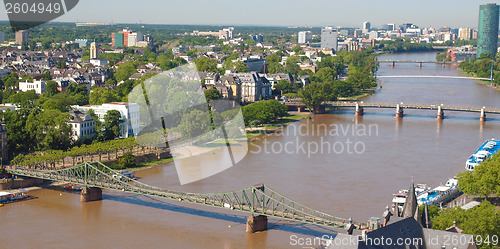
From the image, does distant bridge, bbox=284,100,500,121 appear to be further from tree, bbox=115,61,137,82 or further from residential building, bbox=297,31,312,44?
residential building, bbox=297,31,312,44

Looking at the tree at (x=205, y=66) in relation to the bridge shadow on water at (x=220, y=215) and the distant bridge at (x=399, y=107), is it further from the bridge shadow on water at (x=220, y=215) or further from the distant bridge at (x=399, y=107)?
the bridge shadow on water at (x=220, y=215)

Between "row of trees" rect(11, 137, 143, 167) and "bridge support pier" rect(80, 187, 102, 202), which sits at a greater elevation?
"row of trees" rect(11, 137, 143, 167)

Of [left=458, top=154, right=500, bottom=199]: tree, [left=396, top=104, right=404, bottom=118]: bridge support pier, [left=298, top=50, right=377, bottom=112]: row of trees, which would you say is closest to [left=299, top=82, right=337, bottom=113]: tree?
[left=298, top=50, right=377, bottom=112]: row of trees

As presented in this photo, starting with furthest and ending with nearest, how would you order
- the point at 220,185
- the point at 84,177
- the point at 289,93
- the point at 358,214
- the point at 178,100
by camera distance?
1. the point at 289,93
2. the point at 178,100
3. the point at 220,185
4. the point at 84,177
5. the point at 358,214

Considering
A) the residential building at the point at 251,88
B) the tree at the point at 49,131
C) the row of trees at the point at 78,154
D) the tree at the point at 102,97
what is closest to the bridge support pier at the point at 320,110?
the residential building at the point at 251,88

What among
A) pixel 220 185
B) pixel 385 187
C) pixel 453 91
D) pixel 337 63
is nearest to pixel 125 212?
pixel 220 185

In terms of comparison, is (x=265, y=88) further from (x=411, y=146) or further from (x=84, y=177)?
(x=84, y=177)
